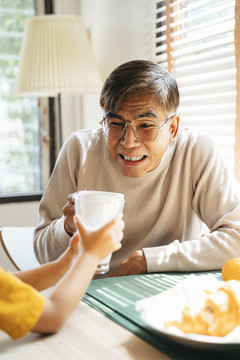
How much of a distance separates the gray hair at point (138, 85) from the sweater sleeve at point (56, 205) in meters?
0.26

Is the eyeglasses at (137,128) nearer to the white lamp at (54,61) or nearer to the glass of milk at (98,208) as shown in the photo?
the glass of milk at (98,208)

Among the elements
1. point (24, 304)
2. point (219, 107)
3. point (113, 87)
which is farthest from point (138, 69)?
point (24, 304)

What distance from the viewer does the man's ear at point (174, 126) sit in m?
1.65

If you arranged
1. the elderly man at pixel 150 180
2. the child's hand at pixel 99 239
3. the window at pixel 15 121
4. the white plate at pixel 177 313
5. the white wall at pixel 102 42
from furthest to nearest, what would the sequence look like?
1. the window at pixel 15 121
2. the white wall at pixel 102 42
3. the elderly man at pixel 150 180
4. the child's hand at pixel 99 239
5. the white plate at pixel 177 313

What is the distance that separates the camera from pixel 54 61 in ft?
A: 8.72

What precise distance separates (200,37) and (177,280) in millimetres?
1303

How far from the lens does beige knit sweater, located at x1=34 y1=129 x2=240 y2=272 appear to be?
1605 millimetres

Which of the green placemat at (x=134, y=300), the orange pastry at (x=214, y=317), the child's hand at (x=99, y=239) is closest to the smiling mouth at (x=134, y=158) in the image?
the green placemat at (x=134, y=300)

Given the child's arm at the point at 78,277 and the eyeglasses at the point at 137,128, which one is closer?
the child's arm at the point at 78,277

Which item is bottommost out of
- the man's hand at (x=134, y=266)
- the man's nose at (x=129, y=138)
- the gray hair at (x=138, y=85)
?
the man's hand at (x=134, y=266)

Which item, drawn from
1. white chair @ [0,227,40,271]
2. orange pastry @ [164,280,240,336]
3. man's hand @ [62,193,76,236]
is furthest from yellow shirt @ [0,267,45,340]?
white chair @ [0,227,40,271]

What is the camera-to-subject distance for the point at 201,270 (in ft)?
4.59

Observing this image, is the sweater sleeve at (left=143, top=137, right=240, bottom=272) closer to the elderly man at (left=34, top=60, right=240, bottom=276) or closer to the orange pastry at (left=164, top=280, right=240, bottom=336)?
the elderly man at (left=34, top=60, right=240, bottom=276)

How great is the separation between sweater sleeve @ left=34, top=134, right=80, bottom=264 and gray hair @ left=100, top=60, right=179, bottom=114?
0.26m
